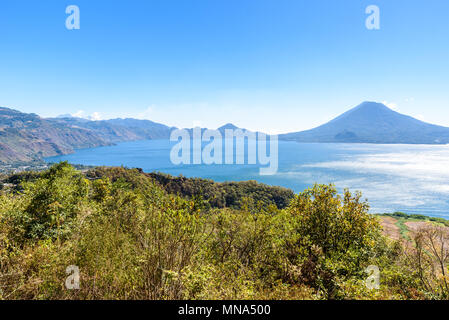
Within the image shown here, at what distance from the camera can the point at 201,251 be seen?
4.74 meters

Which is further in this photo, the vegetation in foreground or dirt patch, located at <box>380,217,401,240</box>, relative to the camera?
dirt patch, located at <box>380,217,401,240</box>

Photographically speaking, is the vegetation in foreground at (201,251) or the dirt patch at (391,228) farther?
the dirt patch at (391,228)

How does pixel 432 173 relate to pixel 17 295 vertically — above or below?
below

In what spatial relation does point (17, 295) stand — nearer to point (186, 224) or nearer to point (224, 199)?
point (186, 224)

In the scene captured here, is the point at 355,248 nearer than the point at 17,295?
No

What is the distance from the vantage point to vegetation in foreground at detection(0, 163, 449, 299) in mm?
3771

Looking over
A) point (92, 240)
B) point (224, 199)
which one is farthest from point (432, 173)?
point (92, 240)

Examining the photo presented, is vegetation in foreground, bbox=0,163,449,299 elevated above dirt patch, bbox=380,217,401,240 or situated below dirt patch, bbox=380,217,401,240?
above

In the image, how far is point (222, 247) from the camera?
689cm

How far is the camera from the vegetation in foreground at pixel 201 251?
3771 millimetres

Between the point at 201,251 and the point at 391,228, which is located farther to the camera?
the point at 391,228

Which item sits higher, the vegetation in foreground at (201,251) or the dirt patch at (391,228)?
the vegetation in foreground at (201,251)
